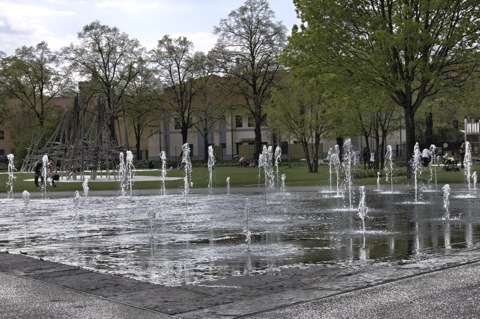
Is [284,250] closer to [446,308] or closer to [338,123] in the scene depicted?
[446,308]

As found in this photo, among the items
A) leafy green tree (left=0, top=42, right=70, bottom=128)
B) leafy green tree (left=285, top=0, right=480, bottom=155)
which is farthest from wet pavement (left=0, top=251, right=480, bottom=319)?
leafy green tree (left=0, top=42, right=70, bottom=128)

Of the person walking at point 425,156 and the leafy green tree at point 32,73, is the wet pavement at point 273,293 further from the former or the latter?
the leafy green tree at point 32,73

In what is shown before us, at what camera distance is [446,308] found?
19.9 ft

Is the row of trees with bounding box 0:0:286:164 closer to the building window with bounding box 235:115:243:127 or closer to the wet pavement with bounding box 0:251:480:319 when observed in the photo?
the building window with bounding box 235:115:243:127

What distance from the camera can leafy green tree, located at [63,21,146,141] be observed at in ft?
227

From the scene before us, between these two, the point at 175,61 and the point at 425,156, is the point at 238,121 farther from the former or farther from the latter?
the point at 425,156

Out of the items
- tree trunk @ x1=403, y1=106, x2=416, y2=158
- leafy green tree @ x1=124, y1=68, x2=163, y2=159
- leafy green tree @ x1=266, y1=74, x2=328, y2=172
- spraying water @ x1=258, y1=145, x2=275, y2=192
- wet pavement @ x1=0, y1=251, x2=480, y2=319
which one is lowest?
wet pavement @ x1=0, y1=251, x2=480, y2=319

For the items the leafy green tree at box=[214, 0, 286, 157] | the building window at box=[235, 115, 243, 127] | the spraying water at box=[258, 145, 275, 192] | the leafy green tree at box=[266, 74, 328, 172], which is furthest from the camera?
the building window at box=[235, 115, 243, 127]

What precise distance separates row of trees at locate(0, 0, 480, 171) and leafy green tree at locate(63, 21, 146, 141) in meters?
0.10

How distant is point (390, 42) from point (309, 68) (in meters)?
4.63

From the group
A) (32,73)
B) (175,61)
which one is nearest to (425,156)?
(175,61)

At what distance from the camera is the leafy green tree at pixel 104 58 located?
2726 inches

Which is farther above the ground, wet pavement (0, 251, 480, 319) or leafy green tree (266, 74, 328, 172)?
leafy green tree (266, 74, 328, 172)

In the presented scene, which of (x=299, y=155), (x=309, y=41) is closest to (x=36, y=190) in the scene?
(x=309, y=41)
